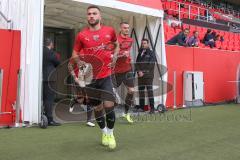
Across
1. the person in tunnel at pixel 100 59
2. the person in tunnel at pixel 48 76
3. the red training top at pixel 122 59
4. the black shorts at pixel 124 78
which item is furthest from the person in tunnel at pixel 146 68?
the person in tunnel at pixel 100 59

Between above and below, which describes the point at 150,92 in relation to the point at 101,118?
above

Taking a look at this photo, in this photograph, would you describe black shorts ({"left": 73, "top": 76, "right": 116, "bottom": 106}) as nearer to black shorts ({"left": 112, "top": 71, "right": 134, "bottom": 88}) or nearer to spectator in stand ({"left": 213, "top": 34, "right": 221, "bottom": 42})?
black shorts ({"left": 112, "top": 71, "right": 134, "bottom": 88})

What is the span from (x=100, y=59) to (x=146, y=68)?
162 inches

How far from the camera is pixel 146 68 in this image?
30.2 feet

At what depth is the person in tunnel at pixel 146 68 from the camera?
8.97 m

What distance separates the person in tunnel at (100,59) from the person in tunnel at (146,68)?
3.79 m

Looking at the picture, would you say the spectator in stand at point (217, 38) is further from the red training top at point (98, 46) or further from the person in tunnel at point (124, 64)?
the red training top at point (98, 46)

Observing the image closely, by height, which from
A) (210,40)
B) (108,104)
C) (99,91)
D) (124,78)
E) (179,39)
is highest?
(210,40)

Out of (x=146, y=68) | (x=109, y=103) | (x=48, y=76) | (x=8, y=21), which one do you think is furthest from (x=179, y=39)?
(x=109, y=103)

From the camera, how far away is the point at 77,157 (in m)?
4.41

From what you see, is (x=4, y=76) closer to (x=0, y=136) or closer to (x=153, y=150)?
(x=0, y=136)

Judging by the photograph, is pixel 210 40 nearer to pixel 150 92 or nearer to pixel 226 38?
pixel 226 38

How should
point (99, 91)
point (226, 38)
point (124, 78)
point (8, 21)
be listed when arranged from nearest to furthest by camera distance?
point (99, 91) → point (8, 21) → point (124, 78) → point (226, 38)

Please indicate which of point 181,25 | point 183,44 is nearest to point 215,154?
point 183,44
